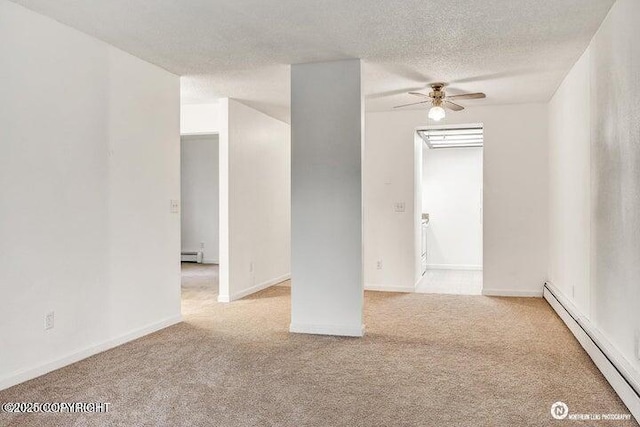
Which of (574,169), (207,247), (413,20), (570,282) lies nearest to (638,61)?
(413,20)

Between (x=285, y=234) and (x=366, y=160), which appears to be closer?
(x=366, y=160)

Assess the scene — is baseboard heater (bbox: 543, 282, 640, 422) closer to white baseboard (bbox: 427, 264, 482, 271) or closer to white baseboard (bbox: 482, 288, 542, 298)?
white baseboard (bbox: 482, 288, 542, 298)

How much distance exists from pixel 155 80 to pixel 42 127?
4.67 feet

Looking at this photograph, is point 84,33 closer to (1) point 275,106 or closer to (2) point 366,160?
(1) point 275,106

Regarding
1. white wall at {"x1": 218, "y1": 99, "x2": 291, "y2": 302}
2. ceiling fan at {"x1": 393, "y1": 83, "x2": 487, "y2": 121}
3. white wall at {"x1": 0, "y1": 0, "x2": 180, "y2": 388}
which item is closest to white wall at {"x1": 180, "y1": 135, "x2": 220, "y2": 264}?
white wall at {"x1": 218, "y1": 99, "x2": 291, "y2": 302}

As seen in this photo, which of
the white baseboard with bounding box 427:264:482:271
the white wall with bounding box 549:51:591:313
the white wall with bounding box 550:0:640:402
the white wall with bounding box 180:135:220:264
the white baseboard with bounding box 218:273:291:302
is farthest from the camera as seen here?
the white wall with bounding box 180:135:220:264

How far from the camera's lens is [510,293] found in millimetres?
6434

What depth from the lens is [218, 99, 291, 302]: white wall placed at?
6.04 metres

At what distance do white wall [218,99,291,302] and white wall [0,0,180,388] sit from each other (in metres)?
1.18

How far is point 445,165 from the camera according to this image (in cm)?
947

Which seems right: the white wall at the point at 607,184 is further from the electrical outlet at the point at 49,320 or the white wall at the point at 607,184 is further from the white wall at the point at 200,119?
the white wall at the point at 200,119

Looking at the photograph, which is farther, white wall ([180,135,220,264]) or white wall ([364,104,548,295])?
white wall ([180,135,220,264])

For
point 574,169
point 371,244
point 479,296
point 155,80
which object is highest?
point 155,80

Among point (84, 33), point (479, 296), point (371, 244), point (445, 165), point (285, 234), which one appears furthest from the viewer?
point (445, 165)
